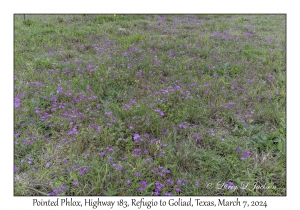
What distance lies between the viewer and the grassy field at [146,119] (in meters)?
3.00

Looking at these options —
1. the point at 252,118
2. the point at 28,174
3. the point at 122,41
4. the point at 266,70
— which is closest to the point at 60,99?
the point at 28,174

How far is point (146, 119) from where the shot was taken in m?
3.97

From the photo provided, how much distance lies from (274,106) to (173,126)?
228 centimetres

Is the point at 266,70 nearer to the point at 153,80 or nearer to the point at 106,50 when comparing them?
the point at 153,80

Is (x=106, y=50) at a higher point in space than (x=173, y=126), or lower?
higher

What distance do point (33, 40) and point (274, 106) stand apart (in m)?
7.32

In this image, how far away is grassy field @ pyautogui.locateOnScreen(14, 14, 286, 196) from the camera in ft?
9.86

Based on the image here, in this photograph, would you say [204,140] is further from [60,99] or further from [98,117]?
[60,99]

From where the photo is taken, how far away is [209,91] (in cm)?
508

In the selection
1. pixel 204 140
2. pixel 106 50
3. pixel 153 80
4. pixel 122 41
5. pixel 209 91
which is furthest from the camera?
pixel 122 41

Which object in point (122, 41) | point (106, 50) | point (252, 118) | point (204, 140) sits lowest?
point (204, 140)

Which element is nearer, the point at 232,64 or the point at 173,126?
the point at 173,126

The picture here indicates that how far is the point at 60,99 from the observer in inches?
180

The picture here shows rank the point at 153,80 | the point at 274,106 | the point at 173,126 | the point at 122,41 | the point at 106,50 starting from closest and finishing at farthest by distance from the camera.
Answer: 1. the point at 173,126
2. the point at 274,106
3. the point at 153,80
4. the point at 106,50
5. the point at 122,41
